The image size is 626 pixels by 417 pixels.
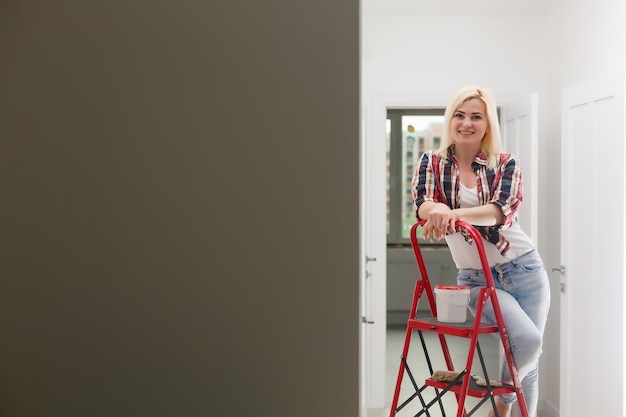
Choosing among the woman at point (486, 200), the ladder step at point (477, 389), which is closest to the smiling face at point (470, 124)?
the woman at point (486, 200)

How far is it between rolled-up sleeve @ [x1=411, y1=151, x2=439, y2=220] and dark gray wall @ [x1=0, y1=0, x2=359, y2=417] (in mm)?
947

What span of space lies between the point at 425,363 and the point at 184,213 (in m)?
4.64

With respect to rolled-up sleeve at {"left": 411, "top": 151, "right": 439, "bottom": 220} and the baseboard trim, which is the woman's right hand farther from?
the baseboard trim

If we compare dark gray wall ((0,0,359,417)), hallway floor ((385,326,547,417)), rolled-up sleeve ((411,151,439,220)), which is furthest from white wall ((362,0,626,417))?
dark gray wall ((0,0,359,417))

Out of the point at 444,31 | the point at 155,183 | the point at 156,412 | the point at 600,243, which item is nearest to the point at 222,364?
the point at 156,412

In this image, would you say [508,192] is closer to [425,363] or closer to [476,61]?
[476,61]

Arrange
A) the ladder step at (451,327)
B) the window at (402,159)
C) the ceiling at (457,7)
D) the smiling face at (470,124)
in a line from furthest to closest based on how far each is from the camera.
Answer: the window at (402,159) → the ceiling at (457,7) → the smiling face at (470,124) → the ladder step at (451,327)

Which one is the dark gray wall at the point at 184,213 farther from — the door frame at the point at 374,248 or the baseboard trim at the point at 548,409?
the baseboard trim at the point at 548,409

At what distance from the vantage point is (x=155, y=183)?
2.42 meters

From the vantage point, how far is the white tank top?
10.8 ft

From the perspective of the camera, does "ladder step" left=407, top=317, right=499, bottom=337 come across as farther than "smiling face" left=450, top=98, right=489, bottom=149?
No

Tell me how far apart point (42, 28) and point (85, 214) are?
2.07 ft

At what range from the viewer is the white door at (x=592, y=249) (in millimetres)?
3854

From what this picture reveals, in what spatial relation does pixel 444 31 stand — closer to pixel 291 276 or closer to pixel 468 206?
pixel 468 206
